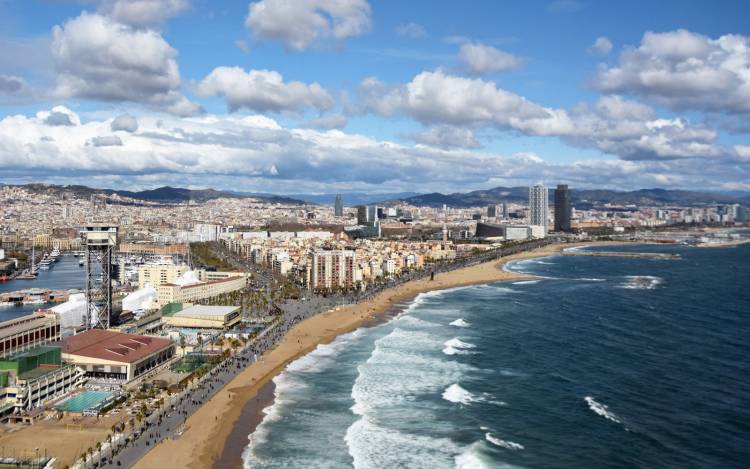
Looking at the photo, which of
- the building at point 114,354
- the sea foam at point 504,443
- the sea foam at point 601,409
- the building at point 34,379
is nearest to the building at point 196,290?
the building at point 114,354

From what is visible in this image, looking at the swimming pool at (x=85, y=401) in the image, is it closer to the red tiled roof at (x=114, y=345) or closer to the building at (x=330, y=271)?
the red tiled roof at (x=114, y=345)

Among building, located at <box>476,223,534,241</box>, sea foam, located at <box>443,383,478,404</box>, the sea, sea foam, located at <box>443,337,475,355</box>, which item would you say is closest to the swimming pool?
sea foam, located at <box>443,383,478,404</box>

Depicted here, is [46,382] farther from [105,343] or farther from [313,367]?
[313,367]

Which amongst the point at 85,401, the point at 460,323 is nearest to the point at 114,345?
the point at 85,401

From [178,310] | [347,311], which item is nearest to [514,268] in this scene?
[347,311]

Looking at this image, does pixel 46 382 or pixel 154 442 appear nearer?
pixel 154 442

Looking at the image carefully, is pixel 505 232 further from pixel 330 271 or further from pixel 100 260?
pixel 100 260
